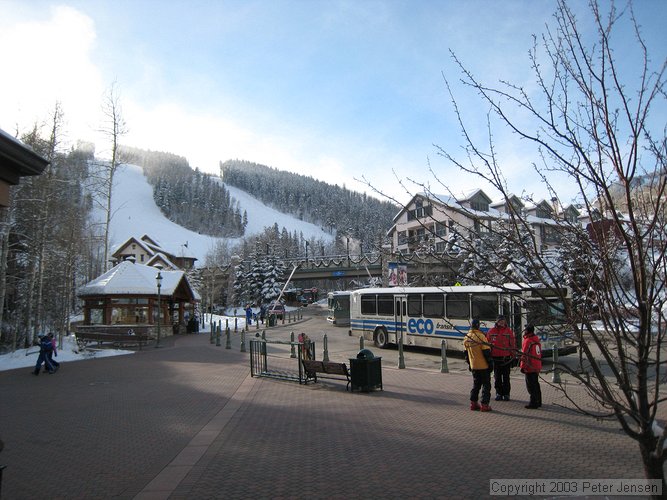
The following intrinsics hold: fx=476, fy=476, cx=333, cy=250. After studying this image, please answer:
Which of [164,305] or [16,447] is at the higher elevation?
[164,305]

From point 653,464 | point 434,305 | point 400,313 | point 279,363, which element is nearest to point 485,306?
point 434,305

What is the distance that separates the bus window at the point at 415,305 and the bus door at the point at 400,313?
9.3 inches

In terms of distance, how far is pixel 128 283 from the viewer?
32125 mm

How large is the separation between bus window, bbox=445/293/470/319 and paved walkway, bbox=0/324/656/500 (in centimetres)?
576

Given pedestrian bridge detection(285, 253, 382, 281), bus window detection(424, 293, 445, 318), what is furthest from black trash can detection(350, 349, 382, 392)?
pedestrian bridge detection(285, 253, 382, 281)

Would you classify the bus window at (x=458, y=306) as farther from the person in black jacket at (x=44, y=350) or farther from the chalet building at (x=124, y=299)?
the chalet building at (x=124, y=299)

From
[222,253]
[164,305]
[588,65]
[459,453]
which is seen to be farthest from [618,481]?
[222,253]

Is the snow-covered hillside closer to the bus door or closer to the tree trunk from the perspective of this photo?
the bus door

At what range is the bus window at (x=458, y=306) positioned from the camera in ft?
58.6

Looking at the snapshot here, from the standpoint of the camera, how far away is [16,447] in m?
7.39

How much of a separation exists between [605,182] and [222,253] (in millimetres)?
96999

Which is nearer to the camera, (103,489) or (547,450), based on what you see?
(103,489)

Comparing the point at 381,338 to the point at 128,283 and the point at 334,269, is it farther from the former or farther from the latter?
the point at 334,269

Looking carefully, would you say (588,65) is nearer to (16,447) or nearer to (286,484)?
Answer: (286,484)
